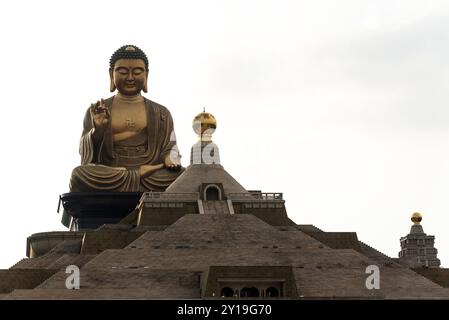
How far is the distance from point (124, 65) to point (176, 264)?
25780mm

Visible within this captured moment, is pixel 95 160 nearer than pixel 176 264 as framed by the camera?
No

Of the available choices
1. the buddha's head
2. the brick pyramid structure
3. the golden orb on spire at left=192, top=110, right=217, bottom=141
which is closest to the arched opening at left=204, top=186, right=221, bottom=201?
the brick pyramid structure

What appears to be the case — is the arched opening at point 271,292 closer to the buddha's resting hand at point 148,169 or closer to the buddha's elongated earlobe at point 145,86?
the buddha's resting hand at point 148,169

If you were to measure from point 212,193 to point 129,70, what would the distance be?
15048 millimetres

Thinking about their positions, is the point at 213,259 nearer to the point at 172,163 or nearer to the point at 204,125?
the point at 204,125

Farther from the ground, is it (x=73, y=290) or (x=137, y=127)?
(x=137, y=127)

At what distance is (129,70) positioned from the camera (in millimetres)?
81688

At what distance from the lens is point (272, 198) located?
2692 inches

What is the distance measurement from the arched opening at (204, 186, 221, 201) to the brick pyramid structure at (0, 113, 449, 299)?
0.14 feet

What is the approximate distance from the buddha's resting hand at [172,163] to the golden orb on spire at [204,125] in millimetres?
6611

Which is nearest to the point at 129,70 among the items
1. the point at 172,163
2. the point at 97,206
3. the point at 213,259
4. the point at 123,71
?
the point at 123,71
